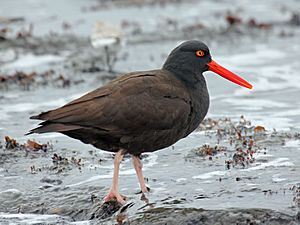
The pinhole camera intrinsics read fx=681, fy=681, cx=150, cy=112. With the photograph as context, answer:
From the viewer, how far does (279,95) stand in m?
11.3

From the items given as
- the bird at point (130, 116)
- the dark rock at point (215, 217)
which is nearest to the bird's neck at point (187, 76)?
the bird at point (130, 116)

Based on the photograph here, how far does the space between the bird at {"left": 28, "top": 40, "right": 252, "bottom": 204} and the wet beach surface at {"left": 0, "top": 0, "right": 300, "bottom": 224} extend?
0.53 m

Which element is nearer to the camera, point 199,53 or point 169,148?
point 199,53

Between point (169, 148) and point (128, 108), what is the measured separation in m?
2.09

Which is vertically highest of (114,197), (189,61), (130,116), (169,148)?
(189,61)

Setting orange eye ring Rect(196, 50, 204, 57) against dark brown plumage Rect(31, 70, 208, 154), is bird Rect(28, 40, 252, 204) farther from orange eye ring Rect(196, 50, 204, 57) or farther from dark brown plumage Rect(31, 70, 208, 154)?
orange eye ring Rect(196, 50, 204, 57)

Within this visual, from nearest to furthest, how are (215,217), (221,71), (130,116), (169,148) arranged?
(215,217) < (130,116) < (221,71) < (169,148)

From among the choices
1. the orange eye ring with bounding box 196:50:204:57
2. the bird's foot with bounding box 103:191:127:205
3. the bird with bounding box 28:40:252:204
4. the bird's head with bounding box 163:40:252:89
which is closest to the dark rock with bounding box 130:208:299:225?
the bird's foot with bounding box 103:191:127:205

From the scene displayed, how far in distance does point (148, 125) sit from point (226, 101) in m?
4.86

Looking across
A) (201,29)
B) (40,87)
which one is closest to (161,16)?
(201,29)

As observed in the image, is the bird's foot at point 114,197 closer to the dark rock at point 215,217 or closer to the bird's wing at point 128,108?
the dark rock at point 215,217

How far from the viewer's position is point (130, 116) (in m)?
6.30

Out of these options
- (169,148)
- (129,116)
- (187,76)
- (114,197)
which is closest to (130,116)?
(129,116)

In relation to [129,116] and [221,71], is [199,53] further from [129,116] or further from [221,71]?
[129,116]
